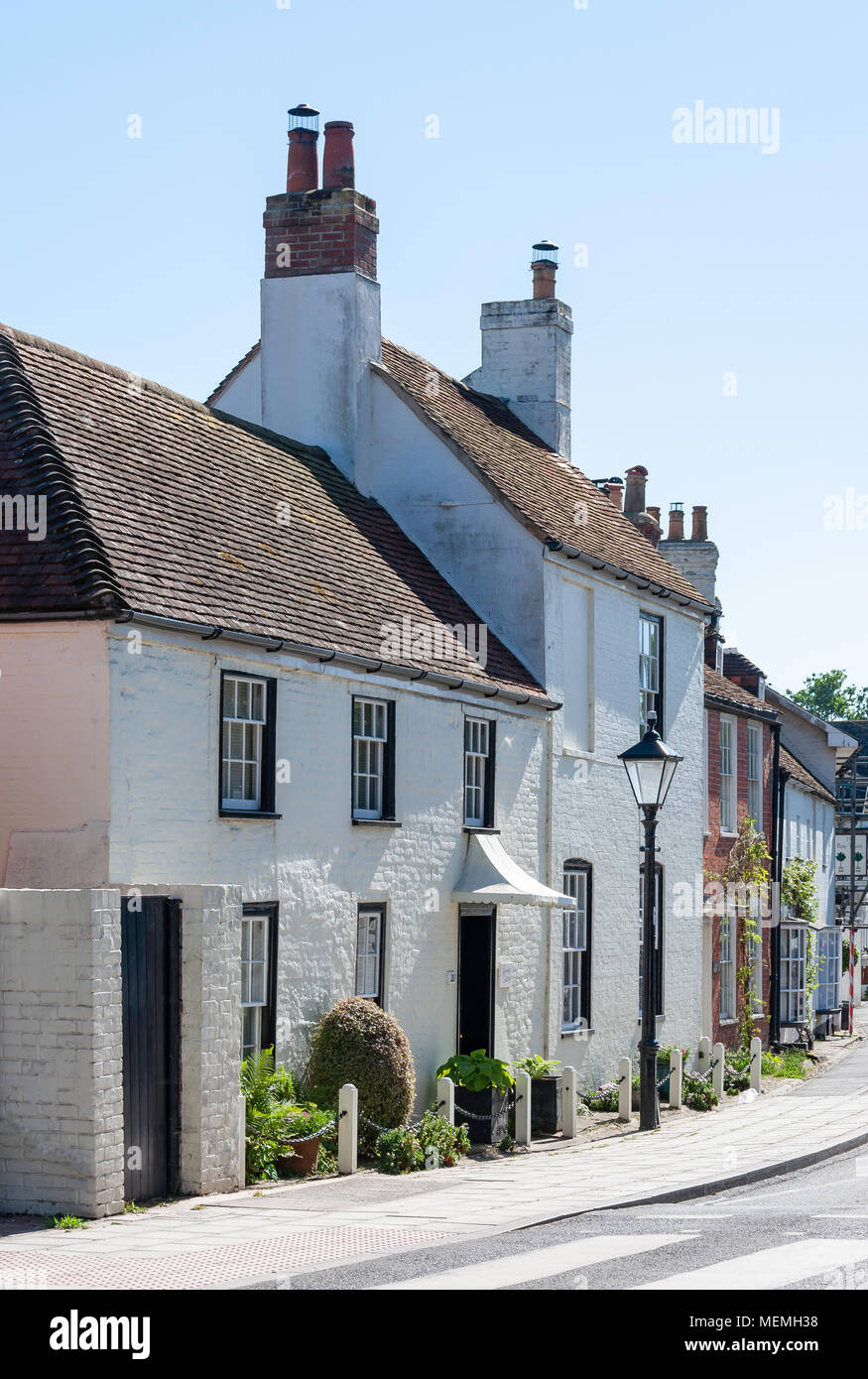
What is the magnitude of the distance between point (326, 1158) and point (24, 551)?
5.89 metres

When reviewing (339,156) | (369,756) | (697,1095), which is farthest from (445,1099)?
(339,156)

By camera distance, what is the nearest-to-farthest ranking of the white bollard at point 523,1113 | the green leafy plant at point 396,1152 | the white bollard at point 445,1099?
the green leafy plant at point 396,1152 → the white bollard at point 445,1099 → the white bollard at point 523,1113

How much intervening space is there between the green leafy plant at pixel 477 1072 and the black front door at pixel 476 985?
52.6 inches

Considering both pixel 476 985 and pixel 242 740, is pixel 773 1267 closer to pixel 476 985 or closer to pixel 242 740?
pixel 242 740

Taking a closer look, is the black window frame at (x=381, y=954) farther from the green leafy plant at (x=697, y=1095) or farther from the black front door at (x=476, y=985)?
the green leafy plant at (x=697, y=1095)

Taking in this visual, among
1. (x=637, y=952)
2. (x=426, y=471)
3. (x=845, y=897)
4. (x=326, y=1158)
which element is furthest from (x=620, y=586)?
(x=845, y=897)

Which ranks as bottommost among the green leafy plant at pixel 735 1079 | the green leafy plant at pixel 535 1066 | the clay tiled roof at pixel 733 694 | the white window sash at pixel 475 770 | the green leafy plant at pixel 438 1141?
the green leafy plant at pixel 735 1079

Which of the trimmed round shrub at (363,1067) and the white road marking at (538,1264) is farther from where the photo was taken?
the trimmed round shrub at (363,1067)

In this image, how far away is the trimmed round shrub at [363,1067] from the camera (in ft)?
52.7

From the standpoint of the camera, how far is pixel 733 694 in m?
31.5

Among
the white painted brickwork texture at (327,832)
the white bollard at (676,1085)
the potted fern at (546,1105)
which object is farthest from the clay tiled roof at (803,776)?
the potted fern at (546,1105)

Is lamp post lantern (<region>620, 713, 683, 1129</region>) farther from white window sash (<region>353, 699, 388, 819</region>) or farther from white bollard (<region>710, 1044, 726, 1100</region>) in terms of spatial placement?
white bollard (<region>710, 1044, 726, 1100</region>)

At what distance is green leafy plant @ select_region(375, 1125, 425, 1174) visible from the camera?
1559cm

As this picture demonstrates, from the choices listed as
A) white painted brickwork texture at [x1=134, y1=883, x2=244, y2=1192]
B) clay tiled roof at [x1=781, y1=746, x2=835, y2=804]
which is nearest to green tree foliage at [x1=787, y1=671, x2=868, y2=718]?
clay tiled roof at [x1=781, y1=746, x2=835, y2=804]
